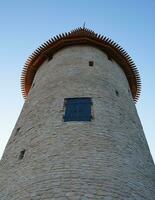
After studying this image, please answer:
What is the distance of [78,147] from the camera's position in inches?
329

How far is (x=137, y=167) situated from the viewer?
8.46 meters

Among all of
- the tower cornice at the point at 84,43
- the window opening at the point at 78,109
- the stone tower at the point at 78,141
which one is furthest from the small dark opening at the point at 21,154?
the tower cornice at the point at 84,43

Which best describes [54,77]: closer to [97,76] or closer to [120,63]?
[97,76]

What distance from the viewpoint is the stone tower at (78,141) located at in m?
7.38

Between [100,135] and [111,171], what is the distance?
4.44 feet

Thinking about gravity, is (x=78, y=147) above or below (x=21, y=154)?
below

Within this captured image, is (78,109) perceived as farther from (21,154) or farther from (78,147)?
(21,154)

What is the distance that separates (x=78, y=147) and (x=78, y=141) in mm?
251

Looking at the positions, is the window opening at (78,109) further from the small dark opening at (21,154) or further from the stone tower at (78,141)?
the small dark opening at (21,154)

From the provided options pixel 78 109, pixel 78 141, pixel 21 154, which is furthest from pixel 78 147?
pixel 78 109

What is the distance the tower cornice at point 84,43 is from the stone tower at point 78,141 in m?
0.78

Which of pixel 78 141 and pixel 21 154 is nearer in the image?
pixel 78 141

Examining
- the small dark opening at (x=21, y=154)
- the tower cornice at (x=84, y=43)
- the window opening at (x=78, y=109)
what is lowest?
the small dark opening at (x=21, y=154)

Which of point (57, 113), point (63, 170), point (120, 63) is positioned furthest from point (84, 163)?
point (120, 63)
